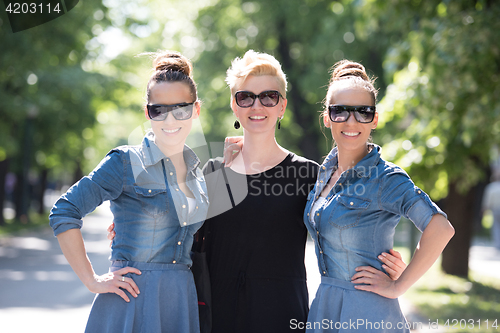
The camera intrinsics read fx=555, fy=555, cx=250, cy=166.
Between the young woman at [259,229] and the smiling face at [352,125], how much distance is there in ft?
1.40

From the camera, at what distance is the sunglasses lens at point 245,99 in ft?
10.9

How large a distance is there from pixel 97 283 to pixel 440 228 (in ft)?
5.43

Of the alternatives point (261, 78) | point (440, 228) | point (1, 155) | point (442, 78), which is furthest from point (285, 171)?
point (1, 155)

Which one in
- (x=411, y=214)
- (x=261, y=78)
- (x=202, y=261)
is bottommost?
(x=202, y=261)

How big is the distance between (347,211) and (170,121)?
3.39 feet

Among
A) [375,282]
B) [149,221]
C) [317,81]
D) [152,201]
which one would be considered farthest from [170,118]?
[317,81]

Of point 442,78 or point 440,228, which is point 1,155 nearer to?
point 442,78

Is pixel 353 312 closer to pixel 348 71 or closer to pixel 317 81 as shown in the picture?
pixel 348 71

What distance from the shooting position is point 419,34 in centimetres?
659

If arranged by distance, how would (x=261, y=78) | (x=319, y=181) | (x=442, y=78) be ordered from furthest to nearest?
(x=442, y=78)
(x=261, y=78)
(x=319, y=181)

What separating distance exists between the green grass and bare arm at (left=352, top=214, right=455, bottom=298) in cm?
522

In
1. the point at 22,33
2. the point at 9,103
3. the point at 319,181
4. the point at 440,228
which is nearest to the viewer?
the point at 440,228

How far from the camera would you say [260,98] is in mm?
3324

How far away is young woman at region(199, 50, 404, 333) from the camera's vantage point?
3199mm
